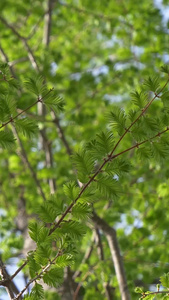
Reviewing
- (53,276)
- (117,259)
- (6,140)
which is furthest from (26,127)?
(117,259)

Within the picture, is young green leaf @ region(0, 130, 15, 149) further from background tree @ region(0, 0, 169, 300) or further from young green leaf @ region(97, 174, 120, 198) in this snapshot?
young green leaf @ region(97, 174, 120, 198)

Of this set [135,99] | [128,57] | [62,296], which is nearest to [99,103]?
[128,57]

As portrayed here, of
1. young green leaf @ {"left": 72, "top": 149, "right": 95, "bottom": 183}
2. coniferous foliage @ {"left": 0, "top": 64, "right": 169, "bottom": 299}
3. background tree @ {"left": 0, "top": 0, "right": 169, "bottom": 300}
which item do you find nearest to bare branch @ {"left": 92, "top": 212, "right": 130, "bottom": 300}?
background tree @ {"left": 0, "top": 0, "right": 169, "bottom": 300}

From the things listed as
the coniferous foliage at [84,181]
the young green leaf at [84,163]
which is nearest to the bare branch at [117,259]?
the coniferous foliage at [84,181]

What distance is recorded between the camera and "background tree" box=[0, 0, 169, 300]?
127 cm

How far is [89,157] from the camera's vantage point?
1241 mm

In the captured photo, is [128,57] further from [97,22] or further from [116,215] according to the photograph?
[116,215]

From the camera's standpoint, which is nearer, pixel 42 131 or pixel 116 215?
pixel 116 215

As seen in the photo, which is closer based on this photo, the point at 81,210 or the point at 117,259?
the point at 81,210

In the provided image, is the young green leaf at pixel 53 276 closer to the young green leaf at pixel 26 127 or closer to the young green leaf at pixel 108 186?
the young green leaf at pixel 108 186

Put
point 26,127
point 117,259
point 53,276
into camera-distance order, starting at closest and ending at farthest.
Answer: point 53,276 → point 26,127 → point 117,259

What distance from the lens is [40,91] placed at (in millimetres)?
1321

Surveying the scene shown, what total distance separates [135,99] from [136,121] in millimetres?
73

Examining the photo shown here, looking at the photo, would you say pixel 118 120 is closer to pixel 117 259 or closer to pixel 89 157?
pixel 89 157
